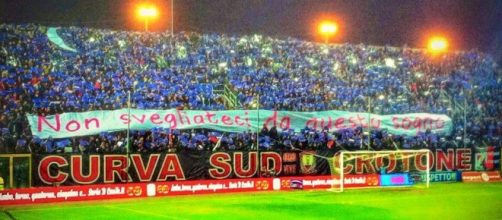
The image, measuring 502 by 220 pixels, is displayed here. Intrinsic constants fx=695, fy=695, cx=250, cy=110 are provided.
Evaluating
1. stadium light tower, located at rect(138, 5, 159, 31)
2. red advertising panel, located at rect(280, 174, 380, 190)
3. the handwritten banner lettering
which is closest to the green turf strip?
red advertising panel, located at rect(280, 174, 380, 190)

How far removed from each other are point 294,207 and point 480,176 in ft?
46.5

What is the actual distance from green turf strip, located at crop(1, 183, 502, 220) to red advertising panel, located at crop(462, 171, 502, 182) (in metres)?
5.35

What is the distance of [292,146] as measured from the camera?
2786cm

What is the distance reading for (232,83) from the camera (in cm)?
3503

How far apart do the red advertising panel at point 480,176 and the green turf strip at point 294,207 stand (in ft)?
17.5

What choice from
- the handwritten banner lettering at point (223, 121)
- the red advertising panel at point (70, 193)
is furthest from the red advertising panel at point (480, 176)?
the red advertising panel at point (70, 193)

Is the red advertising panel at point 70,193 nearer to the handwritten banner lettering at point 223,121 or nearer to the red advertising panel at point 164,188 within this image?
the red advertising panel at point 164,188

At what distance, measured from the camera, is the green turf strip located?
61.8 feet

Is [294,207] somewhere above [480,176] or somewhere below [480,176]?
above

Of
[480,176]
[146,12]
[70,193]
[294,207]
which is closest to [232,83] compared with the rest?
[146,12]

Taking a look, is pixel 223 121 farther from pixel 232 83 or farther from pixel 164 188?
pixel 232 83

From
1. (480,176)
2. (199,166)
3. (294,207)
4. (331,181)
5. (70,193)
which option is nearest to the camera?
(294,207)

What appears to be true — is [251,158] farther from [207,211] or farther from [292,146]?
[207,211]

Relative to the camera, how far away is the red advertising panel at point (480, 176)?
103 feet
